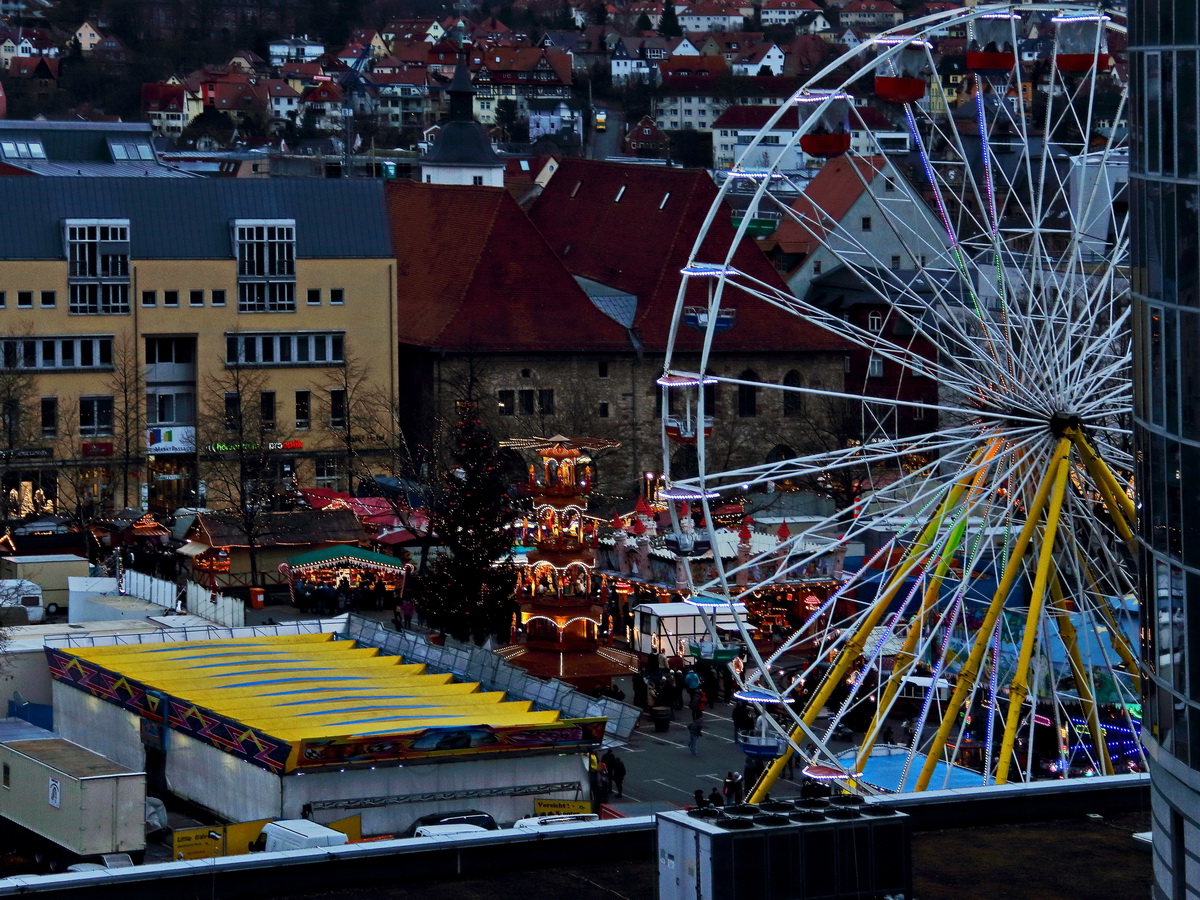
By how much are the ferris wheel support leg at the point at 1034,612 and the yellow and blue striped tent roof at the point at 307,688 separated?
8.67 meters

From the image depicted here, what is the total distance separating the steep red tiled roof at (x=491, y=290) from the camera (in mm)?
101562

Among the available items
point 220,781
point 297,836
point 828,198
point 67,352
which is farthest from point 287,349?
point 297,836

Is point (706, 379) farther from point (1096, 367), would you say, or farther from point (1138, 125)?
point (1138, 125)

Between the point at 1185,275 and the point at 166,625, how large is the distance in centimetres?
3941

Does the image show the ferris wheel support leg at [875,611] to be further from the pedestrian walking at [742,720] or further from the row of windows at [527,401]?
the row of windows at [527,401]

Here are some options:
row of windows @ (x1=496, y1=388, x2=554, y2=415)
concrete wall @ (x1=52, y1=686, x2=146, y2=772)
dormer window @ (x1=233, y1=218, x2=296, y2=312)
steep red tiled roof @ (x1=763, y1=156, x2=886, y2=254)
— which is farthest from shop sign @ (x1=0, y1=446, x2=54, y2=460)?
steep red tiled roof @ (x1=763, y1=156, x2=886, y2=254)

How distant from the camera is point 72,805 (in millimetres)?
45469

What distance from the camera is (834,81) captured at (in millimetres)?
172125

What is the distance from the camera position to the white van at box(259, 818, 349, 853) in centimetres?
3834

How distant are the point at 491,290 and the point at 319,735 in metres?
57.1

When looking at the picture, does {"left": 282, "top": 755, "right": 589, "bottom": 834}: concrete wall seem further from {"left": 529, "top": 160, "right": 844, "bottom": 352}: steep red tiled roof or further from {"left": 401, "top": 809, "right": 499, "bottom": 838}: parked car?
{"left": 529, "top": 160, "right": 844, "bottom": 352}: steep red tiled roof

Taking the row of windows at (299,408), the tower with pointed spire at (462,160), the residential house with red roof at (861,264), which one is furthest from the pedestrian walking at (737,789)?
the tower with pointed spire at (462,160)

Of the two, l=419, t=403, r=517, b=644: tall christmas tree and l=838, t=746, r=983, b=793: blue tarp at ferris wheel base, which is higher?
l=419, t=403, r=517, b=644: tall christmas tree

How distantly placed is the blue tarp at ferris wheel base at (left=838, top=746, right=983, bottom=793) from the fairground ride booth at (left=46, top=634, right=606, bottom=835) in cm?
443
